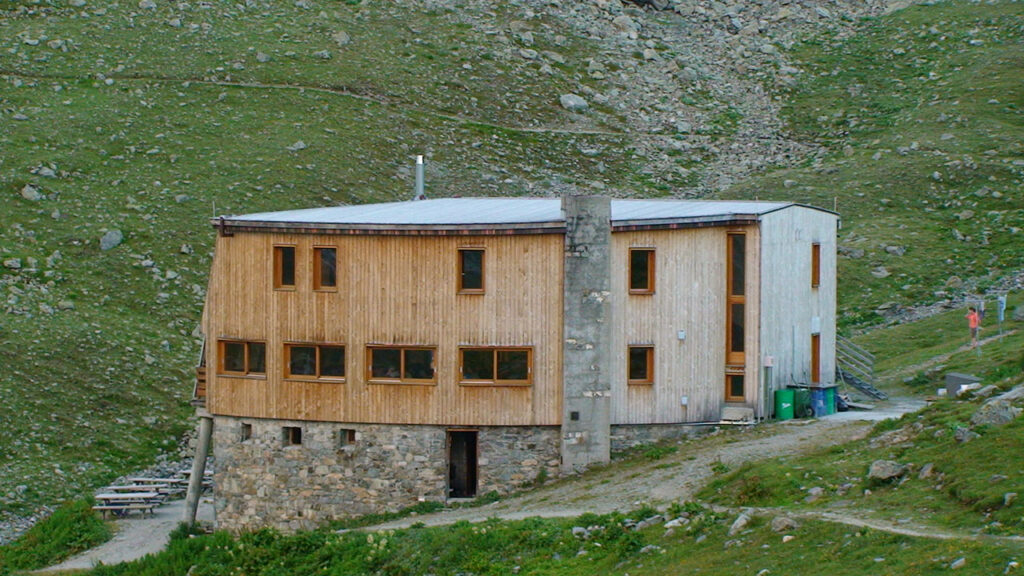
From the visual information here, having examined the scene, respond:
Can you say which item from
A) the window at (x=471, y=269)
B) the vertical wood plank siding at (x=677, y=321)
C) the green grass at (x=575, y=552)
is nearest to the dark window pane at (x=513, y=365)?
the window at (x=471, y=269)

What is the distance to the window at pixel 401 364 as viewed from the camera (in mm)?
39750

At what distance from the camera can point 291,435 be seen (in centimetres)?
4075

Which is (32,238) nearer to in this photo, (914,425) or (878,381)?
(878,381)

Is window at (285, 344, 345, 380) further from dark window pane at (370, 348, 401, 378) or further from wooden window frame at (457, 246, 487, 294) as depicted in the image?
wooden window frame at (457, 246, 487, 294)

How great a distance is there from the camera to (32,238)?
202ft

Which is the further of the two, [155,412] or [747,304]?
[155,412]

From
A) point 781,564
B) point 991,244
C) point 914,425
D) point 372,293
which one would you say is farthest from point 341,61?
point 781,564

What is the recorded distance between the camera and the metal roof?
3975 centimetres

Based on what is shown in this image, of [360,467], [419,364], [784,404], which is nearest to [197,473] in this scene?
[360,467]

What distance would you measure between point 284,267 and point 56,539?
9073 millimetres

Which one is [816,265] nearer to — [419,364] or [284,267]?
[419,364]

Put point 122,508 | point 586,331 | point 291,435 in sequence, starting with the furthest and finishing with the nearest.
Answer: point 122,508
point 291,435
point 586,331

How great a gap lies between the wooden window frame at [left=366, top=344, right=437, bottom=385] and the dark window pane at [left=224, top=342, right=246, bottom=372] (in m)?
3.50

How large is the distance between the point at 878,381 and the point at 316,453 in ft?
60.1
